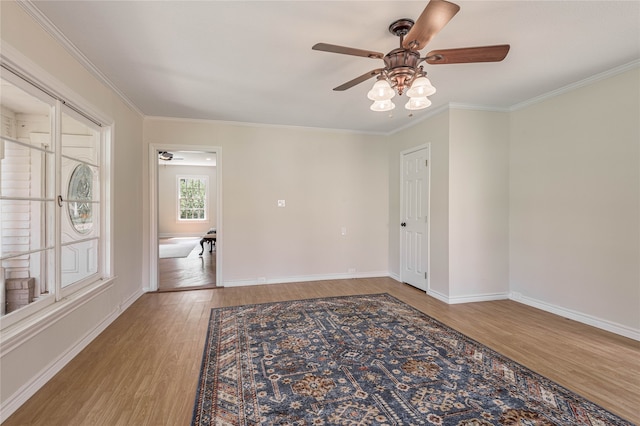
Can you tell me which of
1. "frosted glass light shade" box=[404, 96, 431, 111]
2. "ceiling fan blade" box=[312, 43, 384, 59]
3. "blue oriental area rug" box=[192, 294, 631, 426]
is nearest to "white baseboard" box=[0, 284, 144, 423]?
"blue oriental area rug" box=[192, 294, 631, 426]

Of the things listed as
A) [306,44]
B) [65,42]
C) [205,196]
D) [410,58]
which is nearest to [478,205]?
[410,58]

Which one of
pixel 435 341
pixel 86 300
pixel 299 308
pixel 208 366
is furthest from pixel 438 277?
pixel 86 300

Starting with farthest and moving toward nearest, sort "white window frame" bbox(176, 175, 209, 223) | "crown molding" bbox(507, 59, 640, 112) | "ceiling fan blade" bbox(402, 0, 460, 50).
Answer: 1. "white window frame" bbox(176, 175, 209, 223)
2. "crown molding" bbox(507, 59, 640, 112)
3. "ceiling fan blade" bbox(402, 0, 460, 50)

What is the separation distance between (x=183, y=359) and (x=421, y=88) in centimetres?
A: 278

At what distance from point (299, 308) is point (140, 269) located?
96.9 inches

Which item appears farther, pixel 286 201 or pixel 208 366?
pixel 286 201

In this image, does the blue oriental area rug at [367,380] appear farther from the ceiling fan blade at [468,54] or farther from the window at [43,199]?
the ceiling fan blade at [468,54]

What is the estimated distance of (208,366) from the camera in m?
2.29

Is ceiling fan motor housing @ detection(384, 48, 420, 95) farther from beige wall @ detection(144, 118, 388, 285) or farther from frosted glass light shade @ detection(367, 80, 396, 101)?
beige wall @ detection(144, 118, 388, 285)

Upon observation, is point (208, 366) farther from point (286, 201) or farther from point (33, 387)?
point (286, 201)

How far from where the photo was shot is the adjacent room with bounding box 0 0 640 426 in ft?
6.26

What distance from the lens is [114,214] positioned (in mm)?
3289

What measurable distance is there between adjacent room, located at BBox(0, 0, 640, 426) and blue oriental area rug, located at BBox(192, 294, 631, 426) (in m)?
0.02

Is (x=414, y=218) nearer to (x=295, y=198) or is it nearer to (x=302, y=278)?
(x=295, y=198)
